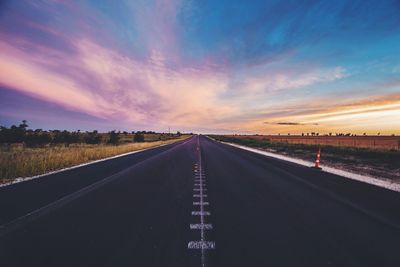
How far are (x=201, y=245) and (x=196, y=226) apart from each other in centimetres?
92

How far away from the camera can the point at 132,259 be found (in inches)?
142

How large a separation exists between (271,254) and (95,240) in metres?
2.95

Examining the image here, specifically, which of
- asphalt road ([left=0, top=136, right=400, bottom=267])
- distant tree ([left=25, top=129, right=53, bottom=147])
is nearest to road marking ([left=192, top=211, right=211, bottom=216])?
asphalt road ([left=0, top=136, right=400, bottom=267])

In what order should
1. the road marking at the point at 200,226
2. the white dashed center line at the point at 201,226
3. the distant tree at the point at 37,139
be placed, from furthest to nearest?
the distant tree at the point at 37,139, the road marking at the point at 200,226, the white dashed center line at the point at 201,226

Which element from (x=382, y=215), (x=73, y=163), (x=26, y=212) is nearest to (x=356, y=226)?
(x=382, y=215)

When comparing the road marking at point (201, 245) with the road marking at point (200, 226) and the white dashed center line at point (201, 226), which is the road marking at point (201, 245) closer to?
the white dashed center line at point (201, 226)

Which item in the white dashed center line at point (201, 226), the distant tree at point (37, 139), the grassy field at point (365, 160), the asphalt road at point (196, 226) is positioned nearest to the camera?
the asphalt road at point (196, 226)

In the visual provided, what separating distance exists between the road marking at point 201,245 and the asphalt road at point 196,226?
0.02m

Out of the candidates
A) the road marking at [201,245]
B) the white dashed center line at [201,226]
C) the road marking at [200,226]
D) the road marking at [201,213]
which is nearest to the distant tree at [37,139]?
the white dashed center line at [201,226]

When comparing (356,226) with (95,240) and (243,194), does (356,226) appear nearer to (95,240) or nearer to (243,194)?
(243,194)

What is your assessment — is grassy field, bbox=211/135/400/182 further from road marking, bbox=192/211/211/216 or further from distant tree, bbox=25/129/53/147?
distant tree, bbox=25/129/53/147

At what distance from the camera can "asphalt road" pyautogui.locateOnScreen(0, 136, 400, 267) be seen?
3.71 m

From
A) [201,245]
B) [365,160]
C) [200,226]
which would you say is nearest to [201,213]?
[200,226]

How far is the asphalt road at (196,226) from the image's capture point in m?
3.71
